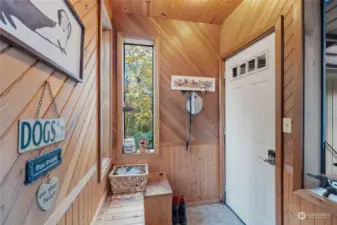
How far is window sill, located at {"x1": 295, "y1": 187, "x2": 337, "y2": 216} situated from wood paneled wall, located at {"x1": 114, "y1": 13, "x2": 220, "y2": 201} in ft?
4.35

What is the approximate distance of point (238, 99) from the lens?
2230mm

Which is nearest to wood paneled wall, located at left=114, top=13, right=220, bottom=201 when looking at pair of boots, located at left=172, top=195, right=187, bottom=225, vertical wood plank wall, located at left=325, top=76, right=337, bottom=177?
pair of boots, located at left=172, top=195, right=187, bottom=225

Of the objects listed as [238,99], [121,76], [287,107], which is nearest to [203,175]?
[238,99]

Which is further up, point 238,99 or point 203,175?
point 238,99

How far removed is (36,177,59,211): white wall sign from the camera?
68 cm

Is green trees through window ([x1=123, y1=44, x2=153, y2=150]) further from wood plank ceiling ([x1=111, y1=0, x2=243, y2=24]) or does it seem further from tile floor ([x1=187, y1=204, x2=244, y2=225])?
tile floor ([x1=187, y1=204, x2=244, y2=225])

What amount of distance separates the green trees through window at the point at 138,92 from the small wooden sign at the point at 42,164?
1.62 meters

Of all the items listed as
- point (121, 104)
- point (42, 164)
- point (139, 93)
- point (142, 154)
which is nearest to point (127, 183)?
point (142, 154)

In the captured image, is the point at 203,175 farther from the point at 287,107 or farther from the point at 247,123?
the point at 287,107

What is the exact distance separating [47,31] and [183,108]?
6.41ft

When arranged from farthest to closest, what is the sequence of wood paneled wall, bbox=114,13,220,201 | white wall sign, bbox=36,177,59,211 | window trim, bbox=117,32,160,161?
wood paneled wall, bbox=114,13,220,201 < window trim, bbox=117,32,160,161 < white wall sign, bbox=36,177,59,211

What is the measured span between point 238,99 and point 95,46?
1722 millimetres

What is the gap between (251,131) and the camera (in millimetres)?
1983

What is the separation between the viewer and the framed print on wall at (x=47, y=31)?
51cm
